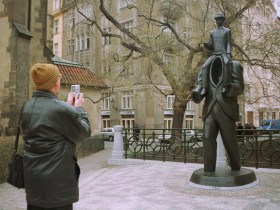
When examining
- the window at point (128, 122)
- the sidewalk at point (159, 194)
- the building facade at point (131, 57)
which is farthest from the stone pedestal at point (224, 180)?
the window at point (128, 122)

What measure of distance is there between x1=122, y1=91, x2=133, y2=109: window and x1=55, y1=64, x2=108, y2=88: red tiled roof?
1243 centimetres

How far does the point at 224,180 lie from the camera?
776cm

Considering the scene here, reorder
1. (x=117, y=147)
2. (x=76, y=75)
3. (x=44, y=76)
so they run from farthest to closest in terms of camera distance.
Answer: (x=76, y=75)
(x=117, y=147)
(x=44, y=76)

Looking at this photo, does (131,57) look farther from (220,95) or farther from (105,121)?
(105,121)

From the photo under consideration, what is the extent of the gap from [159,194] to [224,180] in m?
1.44

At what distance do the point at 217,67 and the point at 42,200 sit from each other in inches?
248

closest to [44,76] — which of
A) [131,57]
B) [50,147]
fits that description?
[50,147]

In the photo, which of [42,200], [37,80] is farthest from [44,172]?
[37,80]

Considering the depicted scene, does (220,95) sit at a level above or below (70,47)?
below

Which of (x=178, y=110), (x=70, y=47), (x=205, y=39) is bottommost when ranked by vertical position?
(x=178, y=110)

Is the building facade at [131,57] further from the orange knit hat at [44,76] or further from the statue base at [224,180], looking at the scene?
the orange knit hat at [44,76]

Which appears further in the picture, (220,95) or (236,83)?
(220,95)

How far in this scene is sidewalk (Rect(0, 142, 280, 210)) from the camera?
662 cm

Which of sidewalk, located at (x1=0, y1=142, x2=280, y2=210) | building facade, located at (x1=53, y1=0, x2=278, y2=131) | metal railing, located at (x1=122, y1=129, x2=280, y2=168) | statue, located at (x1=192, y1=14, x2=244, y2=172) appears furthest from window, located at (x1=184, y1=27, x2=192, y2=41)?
statue, located at (x1=192, y1=14, x2=244, y2=172)
